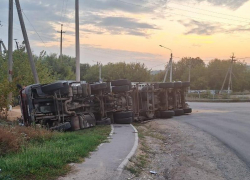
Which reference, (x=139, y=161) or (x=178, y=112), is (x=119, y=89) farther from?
(x=139, y=161)

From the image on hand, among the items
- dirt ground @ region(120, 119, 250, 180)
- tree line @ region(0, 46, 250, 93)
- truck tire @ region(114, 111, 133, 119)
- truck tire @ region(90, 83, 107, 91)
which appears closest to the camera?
dirt ground @ region(120, 119, 250, 180)

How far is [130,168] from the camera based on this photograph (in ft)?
21.8

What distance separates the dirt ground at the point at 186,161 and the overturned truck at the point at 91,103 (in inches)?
129

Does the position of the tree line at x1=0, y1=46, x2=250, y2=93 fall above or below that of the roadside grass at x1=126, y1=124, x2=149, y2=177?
above

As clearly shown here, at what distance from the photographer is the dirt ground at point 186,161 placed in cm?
685

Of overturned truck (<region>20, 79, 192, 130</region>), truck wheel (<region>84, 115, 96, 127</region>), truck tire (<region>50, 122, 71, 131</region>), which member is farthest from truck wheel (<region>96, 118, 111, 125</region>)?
truck tire (<region>50, 122, 71, 131</region>)

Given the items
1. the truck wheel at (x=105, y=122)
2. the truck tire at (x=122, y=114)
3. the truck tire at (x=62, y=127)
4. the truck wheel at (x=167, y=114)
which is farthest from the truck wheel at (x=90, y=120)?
the truck wheel at (x=167, y=114)

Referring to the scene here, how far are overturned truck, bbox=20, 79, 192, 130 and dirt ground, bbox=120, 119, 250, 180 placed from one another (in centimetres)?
328

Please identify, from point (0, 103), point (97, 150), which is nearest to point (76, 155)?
point (97, 150)

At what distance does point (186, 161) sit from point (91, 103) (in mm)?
6771

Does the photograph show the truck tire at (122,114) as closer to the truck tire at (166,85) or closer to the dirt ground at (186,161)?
the dirt ground at (186,161)

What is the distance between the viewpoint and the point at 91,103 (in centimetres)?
1412

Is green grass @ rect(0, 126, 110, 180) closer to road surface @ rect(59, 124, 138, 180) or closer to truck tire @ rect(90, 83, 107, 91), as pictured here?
road surface @ rect(59, 124, 138, 180)

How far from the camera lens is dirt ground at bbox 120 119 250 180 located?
6.85 m
